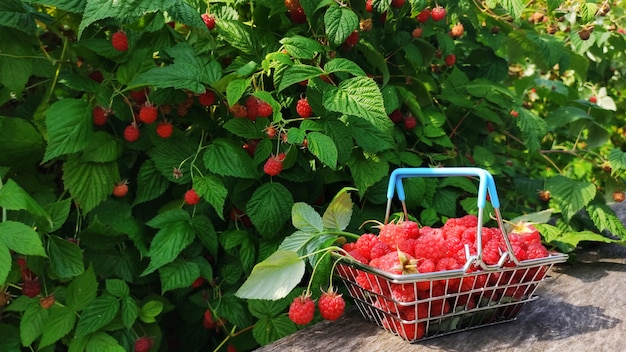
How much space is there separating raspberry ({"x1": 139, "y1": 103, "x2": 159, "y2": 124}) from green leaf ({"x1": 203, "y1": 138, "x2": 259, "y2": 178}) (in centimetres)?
12

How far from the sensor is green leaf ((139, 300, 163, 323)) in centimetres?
130

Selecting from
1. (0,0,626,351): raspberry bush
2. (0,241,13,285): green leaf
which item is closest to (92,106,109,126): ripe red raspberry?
(0,0,626,351): raspberry bush

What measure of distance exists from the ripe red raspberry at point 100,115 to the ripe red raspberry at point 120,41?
0.42 ft

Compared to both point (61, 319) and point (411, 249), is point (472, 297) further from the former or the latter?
point (61, 319)

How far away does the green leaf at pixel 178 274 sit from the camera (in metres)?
1.23

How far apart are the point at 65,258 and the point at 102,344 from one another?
0.60 ft

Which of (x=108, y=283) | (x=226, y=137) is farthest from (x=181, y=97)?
(x=108, y=283)

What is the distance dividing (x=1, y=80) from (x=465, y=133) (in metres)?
1.16

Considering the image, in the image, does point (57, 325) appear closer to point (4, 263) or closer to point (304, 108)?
point (4, 263)

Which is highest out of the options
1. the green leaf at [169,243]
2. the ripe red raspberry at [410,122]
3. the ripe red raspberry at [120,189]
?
the ripe red raspberry at [410,122]

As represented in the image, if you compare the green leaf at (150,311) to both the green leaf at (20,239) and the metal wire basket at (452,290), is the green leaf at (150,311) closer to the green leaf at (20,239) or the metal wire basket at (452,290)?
the green leaf at (20,239)

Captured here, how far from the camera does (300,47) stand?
1.22m

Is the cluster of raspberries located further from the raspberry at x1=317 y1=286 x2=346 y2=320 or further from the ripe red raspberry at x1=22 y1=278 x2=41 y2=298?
the ripe red raspberry at x1=22 y1=278 x2=41 y2=298

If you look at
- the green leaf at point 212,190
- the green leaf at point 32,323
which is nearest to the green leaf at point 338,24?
the green leaf at point 212,190
